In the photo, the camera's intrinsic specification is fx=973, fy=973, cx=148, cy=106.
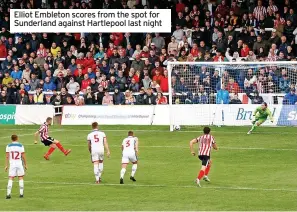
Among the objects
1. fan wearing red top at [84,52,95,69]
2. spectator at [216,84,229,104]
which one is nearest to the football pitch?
spectator at [216,84,229,104]

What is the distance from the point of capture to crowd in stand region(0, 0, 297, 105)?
46031 mm

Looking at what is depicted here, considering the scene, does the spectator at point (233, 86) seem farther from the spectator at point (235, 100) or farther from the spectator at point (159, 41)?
the spectator at point (159, 41)

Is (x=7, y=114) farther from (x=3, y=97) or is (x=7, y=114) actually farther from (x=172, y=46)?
(x=172, y=46)

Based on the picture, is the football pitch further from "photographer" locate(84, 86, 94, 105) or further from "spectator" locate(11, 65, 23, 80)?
"spectator" locate(11, 65, 23, 80)

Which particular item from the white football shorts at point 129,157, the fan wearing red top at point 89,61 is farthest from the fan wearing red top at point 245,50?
the white football shorts at point 129,157

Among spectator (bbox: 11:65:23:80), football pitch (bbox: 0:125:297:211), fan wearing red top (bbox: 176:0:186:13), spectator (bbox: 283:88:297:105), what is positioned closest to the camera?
football pitch (bbox: 0:125:297:211)

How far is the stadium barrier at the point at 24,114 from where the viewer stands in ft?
161

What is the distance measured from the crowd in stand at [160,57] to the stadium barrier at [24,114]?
29.7 inches

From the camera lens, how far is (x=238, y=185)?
105 feet

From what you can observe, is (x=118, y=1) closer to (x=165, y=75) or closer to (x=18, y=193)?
(x=165, y=75)

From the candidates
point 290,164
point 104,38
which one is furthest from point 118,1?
point 290,164

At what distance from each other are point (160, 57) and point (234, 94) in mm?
5517

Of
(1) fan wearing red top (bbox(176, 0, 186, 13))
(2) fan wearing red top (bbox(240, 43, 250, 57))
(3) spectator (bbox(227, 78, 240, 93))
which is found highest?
(1) fan wearing red top (bbox(176, 0, 186, 13))

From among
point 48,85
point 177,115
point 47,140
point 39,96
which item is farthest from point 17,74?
point 47,140
